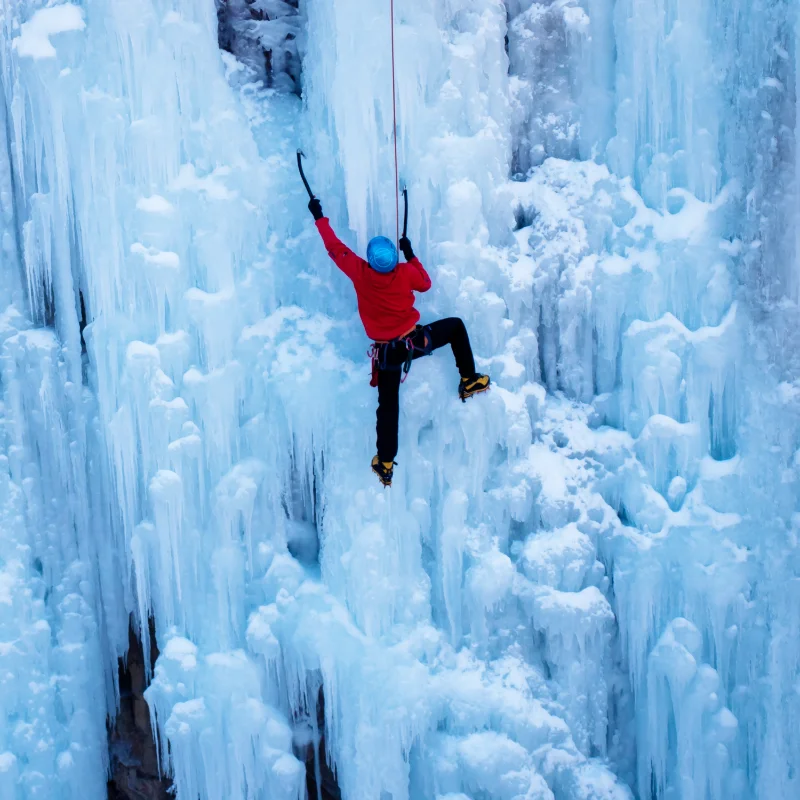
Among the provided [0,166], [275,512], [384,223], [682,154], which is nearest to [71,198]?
[0,166]

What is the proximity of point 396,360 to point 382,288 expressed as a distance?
1.20 feet

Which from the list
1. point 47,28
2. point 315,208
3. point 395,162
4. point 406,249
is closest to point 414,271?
point 406,249

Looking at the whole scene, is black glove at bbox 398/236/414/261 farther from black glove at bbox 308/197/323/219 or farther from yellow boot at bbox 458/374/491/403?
yellow boot at bbox 458/374/491/403

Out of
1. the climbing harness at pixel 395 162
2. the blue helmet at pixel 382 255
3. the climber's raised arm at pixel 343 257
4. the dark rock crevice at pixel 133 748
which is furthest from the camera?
the dark rock crevice at pixel 133 748

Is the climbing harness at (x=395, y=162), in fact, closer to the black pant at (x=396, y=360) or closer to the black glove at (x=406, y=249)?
the black glove at (x=406, y=249)

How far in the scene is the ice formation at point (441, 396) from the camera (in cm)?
452

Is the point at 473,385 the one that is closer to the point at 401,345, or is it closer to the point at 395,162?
the point at 401,345

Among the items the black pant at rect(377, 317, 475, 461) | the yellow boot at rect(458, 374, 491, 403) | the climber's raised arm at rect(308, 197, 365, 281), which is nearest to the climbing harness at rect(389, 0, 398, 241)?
the climber's raised arm at rect(308, 197, 365, 281)

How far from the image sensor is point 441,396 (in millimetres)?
4562

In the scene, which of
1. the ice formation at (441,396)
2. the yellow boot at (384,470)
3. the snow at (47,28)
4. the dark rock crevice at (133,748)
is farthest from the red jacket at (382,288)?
the dark rock crevice at (133,748)

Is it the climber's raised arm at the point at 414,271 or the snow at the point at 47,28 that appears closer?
the climber's raised arm at the point at 414,271

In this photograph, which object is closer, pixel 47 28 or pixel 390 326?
pixel 390 326

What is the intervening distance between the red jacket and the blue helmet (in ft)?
0.16

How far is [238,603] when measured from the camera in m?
4.69
